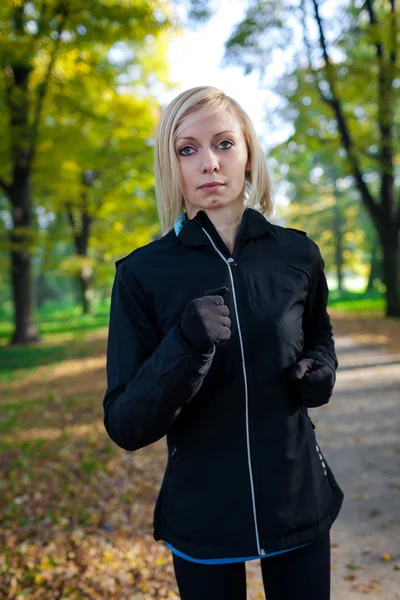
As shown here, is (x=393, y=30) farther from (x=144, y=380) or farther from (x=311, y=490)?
(x=144, y=380)

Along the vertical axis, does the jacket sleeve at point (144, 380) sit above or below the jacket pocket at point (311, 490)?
above

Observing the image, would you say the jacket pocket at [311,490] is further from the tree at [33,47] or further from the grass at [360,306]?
the grass at [360,306]

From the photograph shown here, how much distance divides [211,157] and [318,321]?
0.74 metres

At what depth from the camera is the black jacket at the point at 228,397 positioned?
1.41 metres

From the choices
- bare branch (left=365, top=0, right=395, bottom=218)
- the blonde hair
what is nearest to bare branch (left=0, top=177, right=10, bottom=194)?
bare branch (left=365, top=0, right=395, bottom=218)

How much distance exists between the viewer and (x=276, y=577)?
1.49 meters

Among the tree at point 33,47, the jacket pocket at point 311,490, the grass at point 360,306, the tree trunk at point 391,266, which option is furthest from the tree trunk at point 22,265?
the grass at point 360,306

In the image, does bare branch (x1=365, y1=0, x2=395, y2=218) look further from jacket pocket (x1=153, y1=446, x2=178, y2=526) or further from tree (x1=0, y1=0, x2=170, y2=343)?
jacket pocket (x1=153, y1=446, x2=178, y2=526)

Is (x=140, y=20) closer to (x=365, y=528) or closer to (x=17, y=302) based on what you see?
(x=17, y=302)

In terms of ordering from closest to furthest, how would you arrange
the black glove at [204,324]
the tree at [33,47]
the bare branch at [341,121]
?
the black glove at [204,324], the tree at [33,47], the bare branch at [341,121]

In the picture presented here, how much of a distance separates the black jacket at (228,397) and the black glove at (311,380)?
4cm

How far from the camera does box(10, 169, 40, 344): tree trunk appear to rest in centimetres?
1191

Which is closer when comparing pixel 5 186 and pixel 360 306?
pixel 5 186

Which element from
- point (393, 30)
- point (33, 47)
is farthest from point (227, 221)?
point (393, 30)
